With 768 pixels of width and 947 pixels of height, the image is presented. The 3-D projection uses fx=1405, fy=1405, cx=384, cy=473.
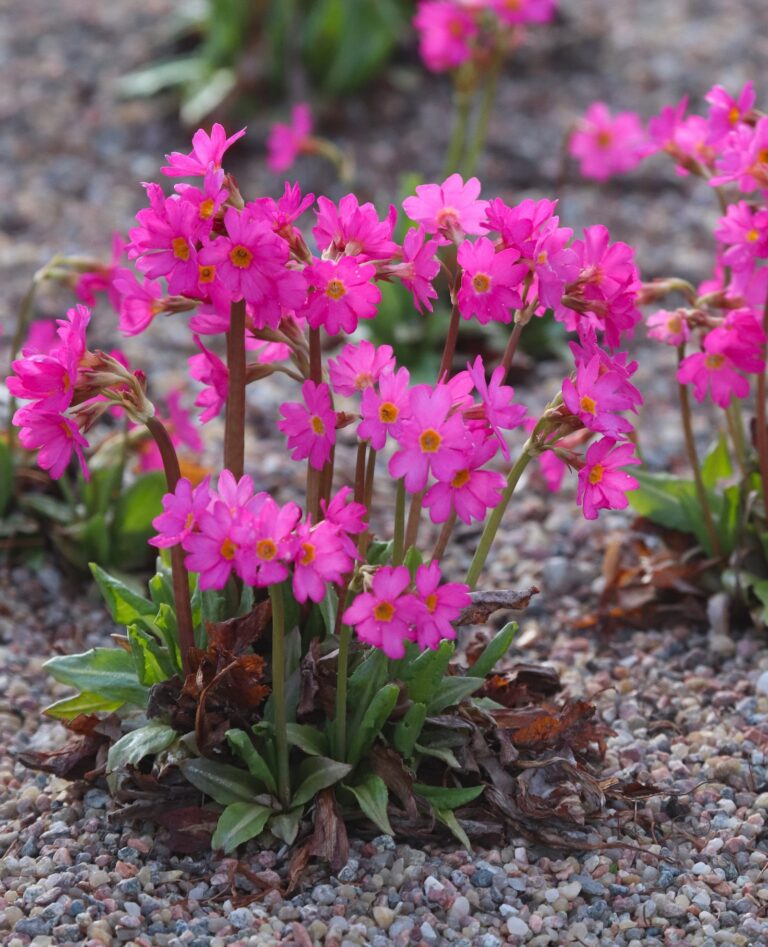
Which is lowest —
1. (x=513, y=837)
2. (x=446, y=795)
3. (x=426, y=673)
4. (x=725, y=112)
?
(x=513, y=837)

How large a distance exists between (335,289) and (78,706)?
3.38ft

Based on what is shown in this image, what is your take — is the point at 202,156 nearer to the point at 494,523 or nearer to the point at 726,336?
the point at 494,523

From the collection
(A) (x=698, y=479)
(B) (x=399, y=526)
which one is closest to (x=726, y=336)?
(A) (x=698, y=479)

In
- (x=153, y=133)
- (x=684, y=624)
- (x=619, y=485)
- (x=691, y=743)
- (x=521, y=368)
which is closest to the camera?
(x=619, y=485)

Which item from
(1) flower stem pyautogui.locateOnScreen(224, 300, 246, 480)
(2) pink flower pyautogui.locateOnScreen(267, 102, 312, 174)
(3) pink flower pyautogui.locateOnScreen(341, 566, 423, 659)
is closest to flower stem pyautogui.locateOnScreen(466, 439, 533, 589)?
(3) pink flower pyautogui.locateOnScreen(341, 566, 423, 659)

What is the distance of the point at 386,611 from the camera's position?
86.7 inches

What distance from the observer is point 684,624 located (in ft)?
11.4

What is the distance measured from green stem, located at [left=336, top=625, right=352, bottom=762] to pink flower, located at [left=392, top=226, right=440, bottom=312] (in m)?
0.59

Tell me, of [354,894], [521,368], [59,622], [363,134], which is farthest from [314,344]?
[363,134]

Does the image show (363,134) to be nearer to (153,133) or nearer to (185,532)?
(153,133)

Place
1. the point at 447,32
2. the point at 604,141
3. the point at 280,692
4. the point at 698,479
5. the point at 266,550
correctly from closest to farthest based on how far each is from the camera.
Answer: the point at 266,550 → the point at 280,692 → the point at 698,479 → the point at 604,141 → the point at 447,32

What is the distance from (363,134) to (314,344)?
4.16 meters

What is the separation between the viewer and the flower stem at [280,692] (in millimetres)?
2334

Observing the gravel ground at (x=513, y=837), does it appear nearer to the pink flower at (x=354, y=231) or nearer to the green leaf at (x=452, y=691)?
the green leaf at (x=452, y=691)
